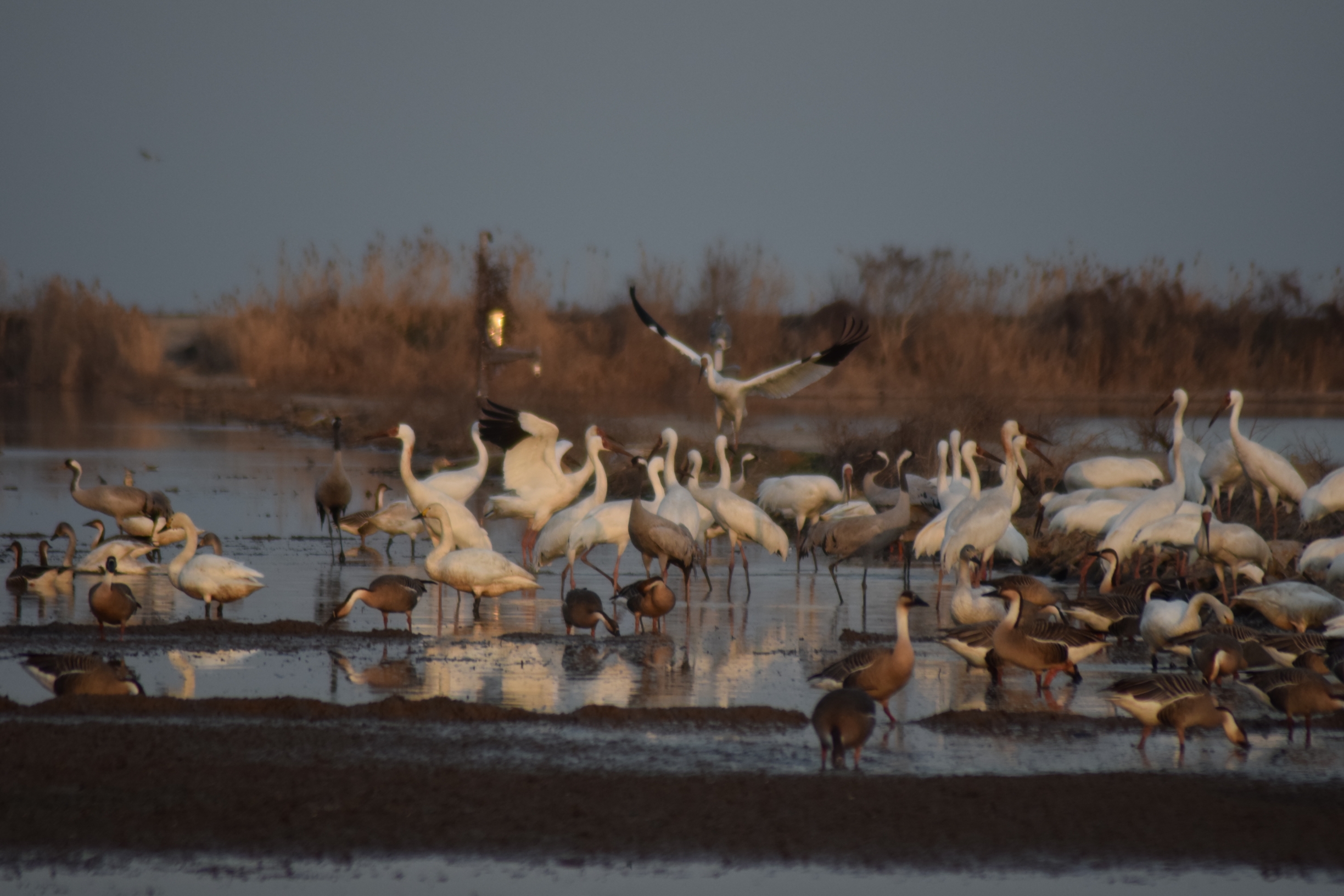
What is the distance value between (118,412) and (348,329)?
7.51m

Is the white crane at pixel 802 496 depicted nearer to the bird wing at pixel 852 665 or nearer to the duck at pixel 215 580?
the duck at pixel 215 580

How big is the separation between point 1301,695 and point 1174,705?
77 centimetres

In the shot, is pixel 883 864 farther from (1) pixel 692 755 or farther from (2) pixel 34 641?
(2) pixel 34 641

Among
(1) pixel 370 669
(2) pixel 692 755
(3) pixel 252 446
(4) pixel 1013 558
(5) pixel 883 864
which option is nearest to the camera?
(5) pixel 883 864

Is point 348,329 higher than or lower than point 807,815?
higher

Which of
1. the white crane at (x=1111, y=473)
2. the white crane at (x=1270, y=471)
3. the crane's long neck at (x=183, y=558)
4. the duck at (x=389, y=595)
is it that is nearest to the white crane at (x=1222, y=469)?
the white crane at (x=1270, y=471)

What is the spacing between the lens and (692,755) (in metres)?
6.23

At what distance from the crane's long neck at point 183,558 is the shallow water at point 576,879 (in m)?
4.90

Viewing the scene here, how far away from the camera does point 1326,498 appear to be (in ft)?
39.7

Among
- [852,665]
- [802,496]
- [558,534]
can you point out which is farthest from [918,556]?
[852,665]

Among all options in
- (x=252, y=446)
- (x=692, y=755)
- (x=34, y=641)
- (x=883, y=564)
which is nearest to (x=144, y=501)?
(x=34, y=641)

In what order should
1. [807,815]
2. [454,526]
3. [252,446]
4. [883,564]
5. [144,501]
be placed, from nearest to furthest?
[807,815]
[454,526]
[144,501]
[883,564]
[252,446]

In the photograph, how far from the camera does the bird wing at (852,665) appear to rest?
6941 millimetres

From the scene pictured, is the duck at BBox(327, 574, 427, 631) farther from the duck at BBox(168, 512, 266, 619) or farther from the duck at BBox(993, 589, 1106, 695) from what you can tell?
the duck at BBox(993, 589, 1106, 695)
